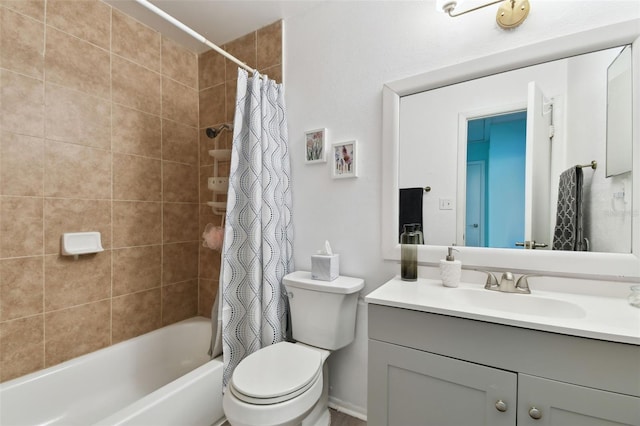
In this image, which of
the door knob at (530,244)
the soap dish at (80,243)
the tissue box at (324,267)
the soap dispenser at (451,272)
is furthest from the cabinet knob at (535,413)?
the soap dish at (80,243)

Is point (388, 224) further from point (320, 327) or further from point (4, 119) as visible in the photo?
point (4, 119)

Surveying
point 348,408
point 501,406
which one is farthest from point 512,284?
point 348,408

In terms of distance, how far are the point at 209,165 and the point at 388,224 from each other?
1524 millimetres

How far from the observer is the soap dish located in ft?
4.88

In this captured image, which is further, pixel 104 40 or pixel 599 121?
pixel 104 40

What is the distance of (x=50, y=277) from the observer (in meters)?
1.46

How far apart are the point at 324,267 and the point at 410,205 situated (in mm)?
554

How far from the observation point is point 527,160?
3.87ft

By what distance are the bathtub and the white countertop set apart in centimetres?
100

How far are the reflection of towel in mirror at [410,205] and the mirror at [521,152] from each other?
3 centimetres

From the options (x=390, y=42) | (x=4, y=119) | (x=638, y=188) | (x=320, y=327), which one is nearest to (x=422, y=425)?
(x=320, y=327)

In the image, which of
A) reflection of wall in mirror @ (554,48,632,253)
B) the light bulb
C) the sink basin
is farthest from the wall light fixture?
the sink basin

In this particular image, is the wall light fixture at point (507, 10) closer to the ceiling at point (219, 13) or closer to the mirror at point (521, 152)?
the mirror at point (521, 152)

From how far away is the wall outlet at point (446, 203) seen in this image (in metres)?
1.34
